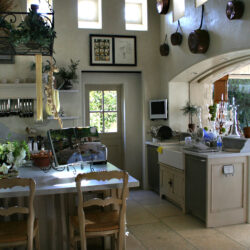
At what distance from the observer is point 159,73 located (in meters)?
5.80

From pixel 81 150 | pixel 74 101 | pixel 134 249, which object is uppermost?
pixel 74 101

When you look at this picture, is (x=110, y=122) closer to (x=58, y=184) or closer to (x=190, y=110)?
(x=190, y=110)

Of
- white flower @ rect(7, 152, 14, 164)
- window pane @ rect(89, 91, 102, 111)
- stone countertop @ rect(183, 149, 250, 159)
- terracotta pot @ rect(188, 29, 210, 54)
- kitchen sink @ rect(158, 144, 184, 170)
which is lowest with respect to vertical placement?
kitchen sink @ rect(158, 144, 184, 170)

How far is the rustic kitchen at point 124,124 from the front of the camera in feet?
8.64

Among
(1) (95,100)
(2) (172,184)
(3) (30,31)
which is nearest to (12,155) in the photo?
(3) (30,31)

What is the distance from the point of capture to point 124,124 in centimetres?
580

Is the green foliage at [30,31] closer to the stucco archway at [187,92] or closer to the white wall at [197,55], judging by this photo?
the white wall at [197,55]

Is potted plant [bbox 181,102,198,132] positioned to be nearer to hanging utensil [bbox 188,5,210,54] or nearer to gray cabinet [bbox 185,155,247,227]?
hanging utensil [bbox 188,5,210,54]

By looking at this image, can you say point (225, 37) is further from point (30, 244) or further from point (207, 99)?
point (30, 244)

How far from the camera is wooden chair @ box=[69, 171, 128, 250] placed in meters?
2.42

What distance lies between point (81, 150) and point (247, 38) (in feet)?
7.18

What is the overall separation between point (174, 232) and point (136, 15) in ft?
12.7

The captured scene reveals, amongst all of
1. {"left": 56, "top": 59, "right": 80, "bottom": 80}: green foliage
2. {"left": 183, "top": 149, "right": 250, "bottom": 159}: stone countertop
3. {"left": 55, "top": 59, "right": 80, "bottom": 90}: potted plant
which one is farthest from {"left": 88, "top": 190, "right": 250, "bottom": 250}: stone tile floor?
{"left": 56, "top": 59, "right": 80, "bottom": 80}: green foliage

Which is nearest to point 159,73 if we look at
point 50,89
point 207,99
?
point 207,99
